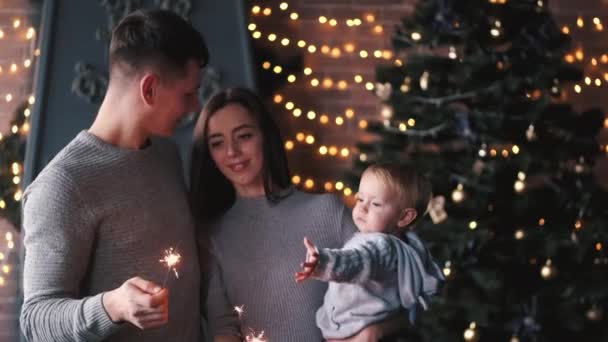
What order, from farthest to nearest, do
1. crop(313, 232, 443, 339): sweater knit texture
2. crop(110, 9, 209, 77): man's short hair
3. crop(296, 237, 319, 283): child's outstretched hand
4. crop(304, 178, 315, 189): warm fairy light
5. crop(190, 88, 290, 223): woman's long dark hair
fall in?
crop(304, 178, 315, 189): warm fairy light, crop(190, 88, 290, 223): woman's long dark hair, crop(313, 232, 443, 339): sweater knit texture, crop(110, 9, 209, 77): man's short hair, crop(296, 237, 319, 283): child's outstretched hand

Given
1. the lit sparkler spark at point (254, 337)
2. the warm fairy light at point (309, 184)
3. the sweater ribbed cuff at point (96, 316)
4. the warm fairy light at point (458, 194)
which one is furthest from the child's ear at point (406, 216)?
the warm fairy light at point (309, 184)

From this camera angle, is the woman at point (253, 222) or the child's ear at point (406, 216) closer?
the child's ear at point (406, 216)

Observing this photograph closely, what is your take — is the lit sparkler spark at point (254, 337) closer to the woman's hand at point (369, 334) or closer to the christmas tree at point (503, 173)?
the woman's hand at point (369, 334)

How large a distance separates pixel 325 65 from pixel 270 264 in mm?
1118

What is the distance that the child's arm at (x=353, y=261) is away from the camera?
6.43 ft

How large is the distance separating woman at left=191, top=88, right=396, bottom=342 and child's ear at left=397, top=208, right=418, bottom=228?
0.82ft

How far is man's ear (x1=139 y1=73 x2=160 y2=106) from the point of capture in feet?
6.74

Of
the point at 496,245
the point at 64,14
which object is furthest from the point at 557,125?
the point at 64,14

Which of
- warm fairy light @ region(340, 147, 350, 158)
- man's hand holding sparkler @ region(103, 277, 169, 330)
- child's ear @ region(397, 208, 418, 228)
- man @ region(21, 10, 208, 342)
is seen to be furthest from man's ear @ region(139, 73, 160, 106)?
warm fairy light @ region(340, 147, 350, 158)

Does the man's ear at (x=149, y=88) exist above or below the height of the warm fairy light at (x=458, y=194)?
above

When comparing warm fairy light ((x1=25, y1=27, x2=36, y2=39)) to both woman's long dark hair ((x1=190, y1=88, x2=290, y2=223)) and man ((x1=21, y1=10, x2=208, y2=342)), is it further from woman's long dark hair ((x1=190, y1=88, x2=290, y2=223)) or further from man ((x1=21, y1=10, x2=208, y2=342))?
man ((x1=21, y1=10, x2=208, y2=342))

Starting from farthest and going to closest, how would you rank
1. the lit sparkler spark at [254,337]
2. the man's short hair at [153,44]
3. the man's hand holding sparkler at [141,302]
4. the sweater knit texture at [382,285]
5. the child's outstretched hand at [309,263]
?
1. the lit sparkler spark at [254,337]
2. the sweater knit texture at [382,285]
3. the man's short hair at [153,44]
4. the child's outstretched hand at [309,263]
5. the man's hand holding sparkler at [141,302]

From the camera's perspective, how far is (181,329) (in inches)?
85.2

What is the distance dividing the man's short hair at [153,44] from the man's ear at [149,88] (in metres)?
0.03
